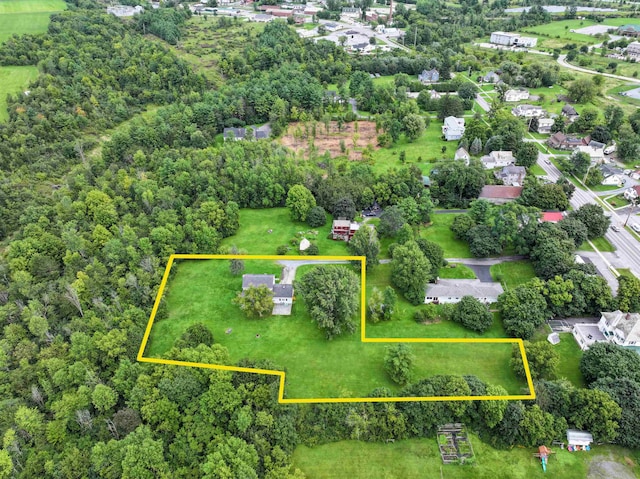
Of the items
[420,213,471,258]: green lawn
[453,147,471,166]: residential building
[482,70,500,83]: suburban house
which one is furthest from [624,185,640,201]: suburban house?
[482,70,500,83]: suburban house

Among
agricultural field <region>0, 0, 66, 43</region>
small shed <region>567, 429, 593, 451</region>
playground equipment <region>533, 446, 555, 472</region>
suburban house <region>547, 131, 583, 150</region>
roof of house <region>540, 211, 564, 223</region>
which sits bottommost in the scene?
playground equipment <region>533, 446, 555, 472</region>

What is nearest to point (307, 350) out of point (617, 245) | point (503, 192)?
point (503, 192)

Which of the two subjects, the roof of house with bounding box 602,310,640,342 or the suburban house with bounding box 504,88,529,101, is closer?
the roof of house with bounding box 602,310,640,342

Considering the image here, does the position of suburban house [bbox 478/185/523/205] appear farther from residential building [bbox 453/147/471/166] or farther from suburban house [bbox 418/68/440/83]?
suburban house [bbox 418/68/440/83]

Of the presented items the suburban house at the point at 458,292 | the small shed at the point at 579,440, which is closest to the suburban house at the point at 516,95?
the suburban house at the point at 458,292

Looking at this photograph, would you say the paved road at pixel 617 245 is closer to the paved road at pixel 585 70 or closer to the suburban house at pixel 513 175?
the suburban house at pixel 513 175
